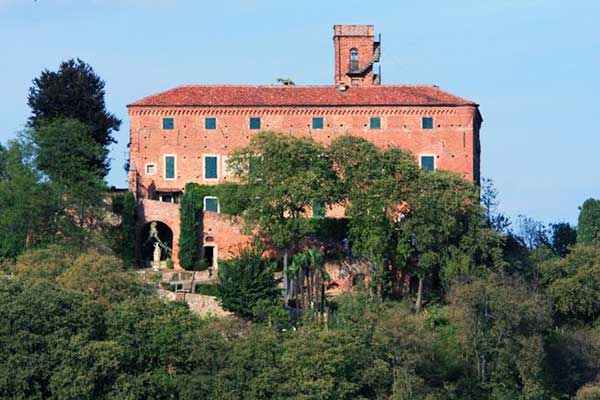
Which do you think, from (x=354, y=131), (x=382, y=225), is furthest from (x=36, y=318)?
(x=354, y=131)

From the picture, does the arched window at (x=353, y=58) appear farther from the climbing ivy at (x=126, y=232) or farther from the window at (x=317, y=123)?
the climbing ivy at (x=126, y=232)

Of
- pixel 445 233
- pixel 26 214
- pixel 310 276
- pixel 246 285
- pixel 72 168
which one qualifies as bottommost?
pixel 246 285

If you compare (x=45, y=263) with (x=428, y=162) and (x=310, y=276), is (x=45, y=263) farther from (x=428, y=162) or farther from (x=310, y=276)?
(x=428, y=162)

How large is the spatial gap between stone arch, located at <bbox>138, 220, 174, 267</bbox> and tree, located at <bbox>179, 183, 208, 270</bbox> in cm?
117

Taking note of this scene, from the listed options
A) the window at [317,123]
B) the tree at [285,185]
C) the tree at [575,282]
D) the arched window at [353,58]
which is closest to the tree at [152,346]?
the tree at [285,185]

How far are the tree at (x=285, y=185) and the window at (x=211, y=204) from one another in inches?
177

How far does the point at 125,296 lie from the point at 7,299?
537 cm

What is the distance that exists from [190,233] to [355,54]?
1314cm

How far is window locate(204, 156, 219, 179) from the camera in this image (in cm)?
7931

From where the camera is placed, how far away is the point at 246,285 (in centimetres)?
7088

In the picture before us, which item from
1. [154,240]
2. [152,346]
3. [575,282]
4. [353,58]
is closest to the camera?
[152,346]

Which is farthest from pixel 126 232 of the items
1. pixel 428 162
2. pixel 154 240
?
pixel 428 162

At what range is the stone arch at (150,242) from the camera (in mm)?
77375

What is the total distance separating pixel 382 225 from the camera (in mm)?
72625
